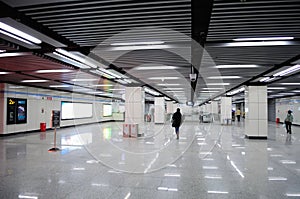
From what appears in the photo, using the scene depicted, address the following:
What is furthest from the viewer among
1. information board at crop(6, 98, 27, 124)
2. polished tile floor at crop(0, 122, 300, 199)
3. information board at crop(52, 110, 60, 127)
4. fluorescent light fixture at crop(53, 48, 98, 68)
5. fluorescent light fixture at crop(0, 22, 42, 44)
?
information board at crop(6, 98, 27, 124)

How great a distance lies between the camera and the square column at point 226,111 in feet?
83.2

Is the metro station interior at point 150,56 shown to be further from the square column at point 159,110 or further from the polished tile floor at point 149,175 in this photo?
the square column at point 159,110

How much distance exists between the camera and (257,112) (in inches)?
546

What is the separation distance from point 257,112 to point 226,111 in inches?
478

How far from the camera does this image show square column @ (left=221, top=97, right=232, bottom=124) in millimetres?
25362

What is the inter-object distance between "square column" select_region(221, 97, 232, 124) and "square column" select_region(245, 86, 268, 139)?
37.7ft

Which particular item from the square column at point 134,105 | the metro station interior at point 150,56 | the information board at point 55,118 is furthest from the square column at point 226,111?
the information board at point 55,118

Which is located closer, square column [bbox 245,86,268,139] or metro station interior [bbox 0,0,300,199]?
metro station interior [bbox 0,0,300,199]

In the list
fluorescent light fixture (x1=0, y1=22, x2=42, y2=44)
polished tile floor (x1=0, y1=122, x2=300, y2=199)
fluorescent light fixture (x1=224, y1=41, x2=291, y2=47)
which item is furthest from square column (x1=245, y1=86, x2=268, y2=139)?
fluorescent light fixture (x1=0, y1=22, x2=42, y2=44)

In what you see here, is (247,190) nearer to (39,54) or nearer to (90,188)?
(90,188)

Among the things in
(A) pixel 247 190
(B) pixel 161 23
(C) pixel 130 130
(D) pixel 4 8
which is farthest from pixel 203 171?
(C) pixel 130 130

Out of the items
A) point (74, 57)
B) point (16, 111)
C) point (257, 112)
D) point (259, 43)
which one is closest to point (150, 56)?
point (74, 57)

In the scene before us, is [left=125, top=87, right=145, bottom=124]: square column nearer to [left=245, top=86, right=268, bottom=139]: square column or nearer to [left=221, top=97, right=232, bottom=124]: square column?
[left=245, top=86, right=268, bottom=139]: square column

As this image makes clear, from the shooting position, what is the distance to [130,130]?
45.9 feet
